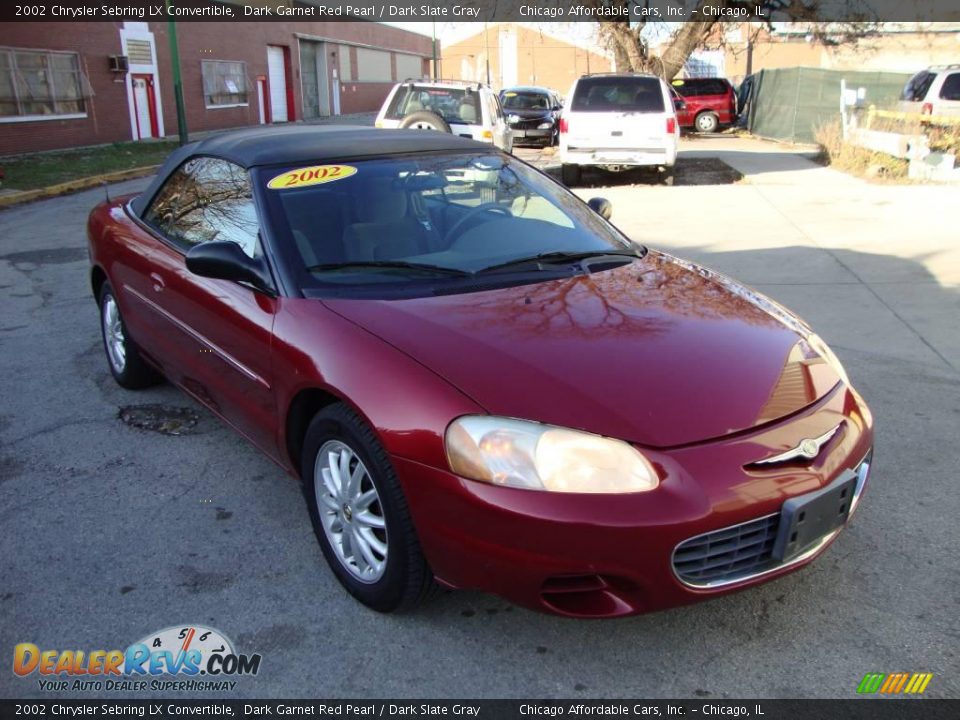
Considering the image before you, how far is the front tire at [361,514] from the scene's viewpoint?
101 inches

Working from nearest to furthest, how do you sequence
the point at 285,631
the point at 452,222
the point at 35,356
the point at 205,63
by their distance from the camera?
1. the point at 285,631
2. the point at 452,222
3. the point at 35,356
4. the point at 205,63

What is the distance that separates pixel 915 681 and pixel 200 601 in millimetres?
2347

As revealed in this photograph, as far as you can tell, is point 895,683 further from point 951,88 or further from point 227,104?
point 227,104

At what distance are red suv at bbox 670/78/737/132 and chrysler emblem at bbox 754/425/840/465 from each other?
25203 mm

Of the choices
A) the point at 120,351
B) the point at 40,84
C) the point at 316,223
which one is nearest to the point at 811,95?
the point at 40,84

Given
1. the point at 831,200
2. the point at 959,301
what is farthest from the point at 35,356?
the point at 831,200

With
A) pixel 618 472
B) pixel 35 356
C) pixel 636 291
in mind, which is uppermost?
pixel 636 291

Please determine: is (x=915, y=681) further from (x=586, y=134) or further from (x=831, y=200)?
(x=586, y=134)

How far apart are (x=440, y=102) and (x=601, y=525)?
12092 mm

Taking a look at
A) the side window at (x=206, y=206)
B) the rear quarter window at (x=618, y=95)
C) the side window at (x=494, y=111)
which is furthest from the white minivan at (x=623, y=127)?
the side window at (x=206, y=206)

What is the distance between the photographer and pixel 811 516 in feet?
8.11

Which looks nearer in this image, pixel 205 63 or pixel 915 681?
pixel 915 681

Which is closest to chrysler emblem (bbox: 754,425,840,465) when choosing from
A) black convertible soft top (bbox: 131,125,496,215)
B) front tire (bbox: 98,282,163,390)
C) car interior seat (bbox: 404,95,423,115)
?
black convertible soft top (bbox: 131,125,496,215)

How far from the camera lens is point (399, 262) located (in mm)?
3271
